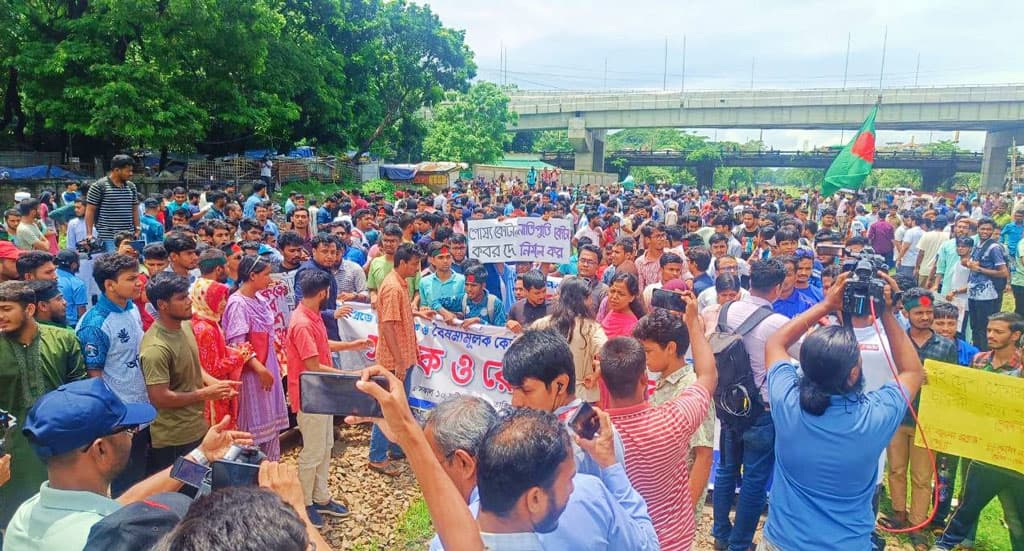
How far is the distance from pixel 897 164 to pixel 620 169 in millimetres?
23345

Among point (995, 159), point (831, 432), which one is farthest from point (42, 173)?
point (995, 159)

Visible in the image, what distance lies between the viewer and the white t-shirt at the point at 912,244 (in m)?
11.3

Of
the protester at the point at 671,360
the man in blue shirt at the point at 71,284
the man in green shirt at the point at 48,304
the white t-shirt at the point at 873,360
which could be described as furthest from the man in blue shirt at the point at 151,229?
the white t-shirt at the point at 873,360

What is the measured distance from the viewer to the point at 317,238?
6293mm

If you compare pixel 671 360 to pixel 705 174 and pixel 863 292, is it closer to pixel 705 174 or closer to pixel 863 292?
pixel 863 292

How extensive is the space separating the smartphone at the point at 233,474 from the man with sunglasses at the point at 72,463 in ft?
0.80

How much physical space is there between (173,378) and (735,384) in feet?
11.0

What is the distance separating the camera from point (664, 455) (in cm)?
267

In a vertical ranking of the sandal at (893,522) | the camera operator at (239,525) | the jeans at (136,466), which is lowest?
the sandal at (893,522)

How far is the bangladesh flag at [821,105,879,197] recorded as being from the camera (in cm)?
1134

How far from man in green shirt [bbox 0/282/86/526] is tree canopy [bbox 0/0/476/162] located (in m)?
17.9

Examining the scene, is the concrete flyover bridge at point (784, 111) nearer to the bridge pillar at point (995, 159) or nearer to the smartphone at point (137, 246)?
the bridge pillar at point (995, 159)

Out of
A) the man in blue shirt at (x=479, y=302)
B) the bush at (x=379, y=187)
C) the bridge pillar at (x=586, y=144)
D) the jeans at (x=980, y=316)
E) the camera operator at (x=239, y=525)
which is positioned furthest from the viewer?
the bridge pillar at (x=586, y=144)

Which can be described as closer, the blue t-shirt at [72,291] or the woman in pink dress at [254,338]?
the woman in pink dress at [254,338]
